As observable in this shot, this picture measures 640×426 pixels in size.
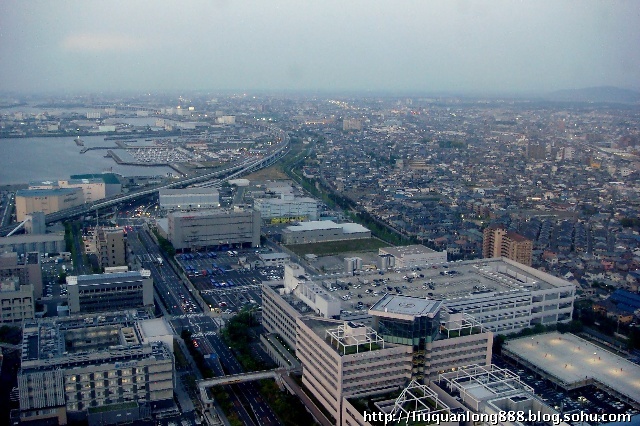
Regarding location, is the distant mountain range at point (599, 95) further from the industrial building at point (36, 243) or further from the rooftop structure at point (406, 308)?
the industrial building at point (36, 243)

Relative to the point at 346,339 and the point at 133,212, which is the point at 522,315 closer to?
the point at 346,339

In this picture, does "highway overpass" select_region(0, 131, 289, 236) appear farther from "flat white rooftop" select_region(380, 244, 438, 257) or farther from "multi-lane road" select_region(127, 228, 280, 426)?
"flat white rooftop" select_region(380, 244, 438, 257)

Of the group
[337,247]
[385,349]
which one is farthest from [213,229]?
[385,349]

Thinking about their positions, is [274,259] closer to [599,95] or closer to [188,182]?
[599,95]

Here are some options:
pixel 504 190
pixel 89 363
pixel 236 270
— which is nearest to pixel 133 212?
pixel 236 270

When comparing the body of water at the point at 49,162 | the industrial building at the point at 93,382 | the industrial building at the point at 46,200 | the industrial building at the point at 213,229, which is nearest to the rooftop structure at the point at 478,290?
the industrial building at the point at 93,382

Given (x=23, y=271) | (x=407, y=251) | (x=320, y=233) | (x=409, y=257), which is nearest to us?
(x=23, y=271)
